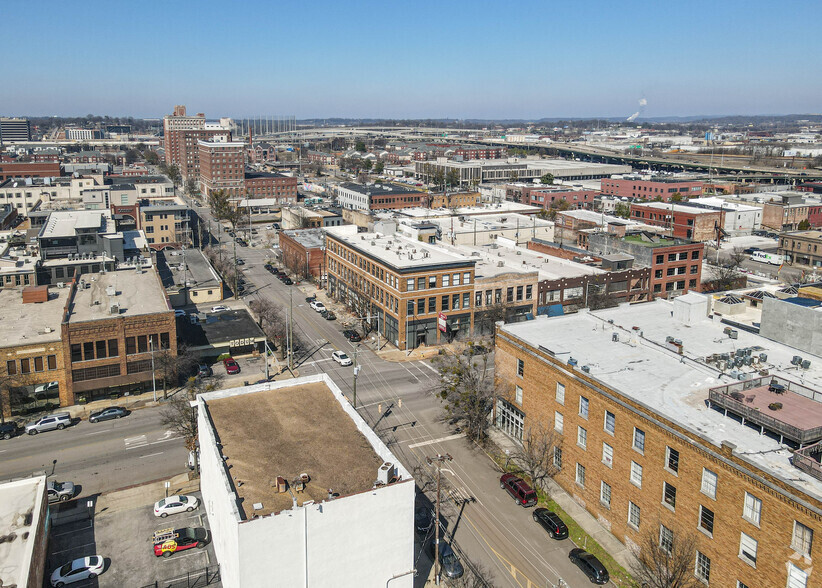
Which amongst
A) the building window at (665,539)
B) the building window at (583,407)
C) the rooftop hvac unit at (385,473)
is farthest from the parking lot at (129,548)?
the building window at (665,539)

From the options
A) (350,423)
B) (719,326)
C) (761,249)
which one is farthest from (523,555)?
(761,249)

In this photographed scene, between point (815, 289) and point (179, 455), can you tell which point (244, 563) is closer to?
point (179, 455)

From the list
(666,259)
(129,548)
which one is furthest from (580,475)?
(666,259)

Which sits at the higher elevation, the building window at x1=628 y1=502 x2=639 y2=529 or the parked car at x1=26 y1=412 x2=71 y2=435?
the building window at x1=628 y1=502 x2=639 y2=529

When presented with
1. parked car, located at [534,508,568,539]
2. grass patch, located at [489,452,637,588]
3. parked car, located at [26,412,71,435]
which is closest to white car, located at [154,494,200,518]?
parked car, located at [26,412,71,435]

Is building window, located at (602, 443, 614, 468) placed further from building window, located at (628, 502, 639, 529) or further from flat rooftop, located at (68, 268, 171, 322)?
flat rooftop, located at (68, 268, 171, 322)

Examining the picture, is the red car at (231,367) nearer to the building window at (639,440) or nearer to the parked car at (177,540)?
the parked car at (177,540)
